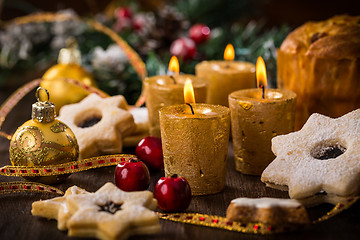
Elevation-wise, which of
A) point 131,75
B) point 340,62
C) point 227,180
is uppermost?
point 340,62

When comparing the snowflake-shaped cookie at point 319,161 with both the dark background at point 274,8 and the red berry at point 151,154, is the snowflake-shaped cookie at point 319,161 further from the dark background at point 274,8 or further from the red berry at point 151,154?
the dark background at point 274,8

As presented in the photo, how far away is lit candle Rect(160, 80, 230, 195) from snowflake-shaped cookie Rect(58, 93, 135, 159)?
10.9 inches

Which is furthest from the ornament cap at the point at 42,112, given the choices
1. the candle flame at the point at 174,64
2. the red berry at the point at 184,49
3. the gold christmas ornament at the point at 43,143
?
the red berry at the point at 184,49

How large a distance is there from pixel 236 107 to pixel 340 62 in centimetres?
35

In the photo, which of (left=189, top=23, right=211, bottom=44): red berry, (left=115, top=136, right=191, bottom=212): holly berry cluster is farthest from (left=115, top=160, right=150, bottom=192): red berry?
(left=189, top=23, right=211, bottom=44): red berry

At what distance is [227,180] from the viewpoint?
47.8 inches

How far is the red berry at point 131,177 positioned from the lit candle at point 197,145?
7 cm

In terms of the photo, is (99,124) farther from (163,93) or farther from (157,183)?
(157,183)

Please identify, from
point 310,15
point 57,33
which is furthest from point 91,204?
point 310,15

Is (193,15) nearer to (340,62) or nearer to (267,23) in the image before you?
(267,23)

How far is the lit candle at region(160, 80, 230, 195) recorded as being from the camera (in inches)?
41.6

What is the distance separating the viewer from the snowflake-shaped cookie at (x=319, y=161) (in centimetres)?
98

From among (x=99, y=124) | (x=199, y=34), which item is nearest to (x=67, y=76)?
(x=99, y=124)

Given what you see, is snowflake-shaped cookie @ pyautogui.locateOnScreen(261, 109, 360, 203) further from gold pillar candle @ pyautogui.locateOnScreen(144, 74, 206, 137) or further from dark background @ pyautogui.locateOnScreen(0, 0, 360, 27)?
dark background @ pyautogui.locateOnScreen(0, 0, 360, 27)
